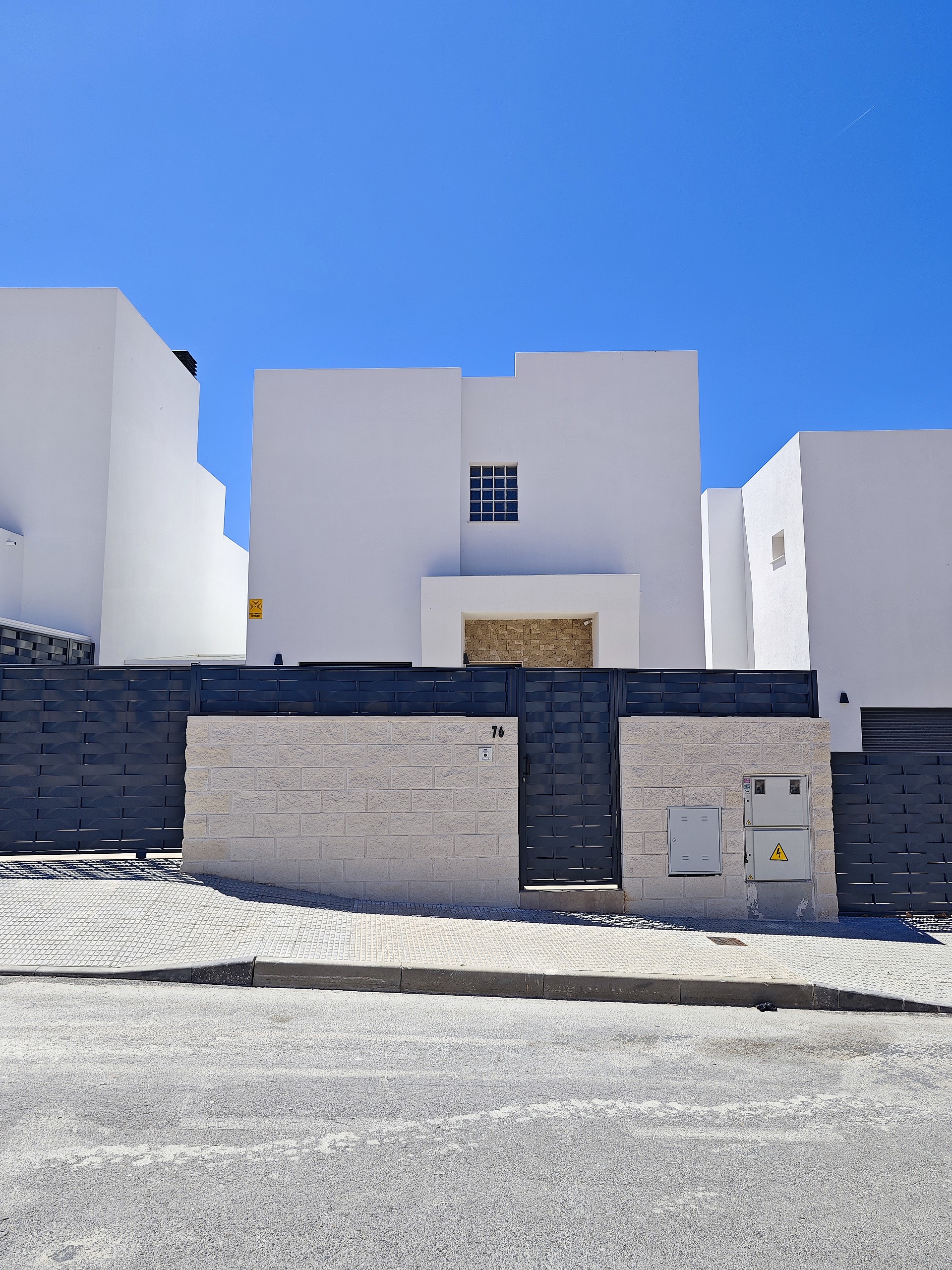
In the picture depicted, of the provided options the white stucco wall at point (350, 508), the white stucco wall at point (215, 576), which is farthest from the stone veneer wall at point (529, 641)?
the white stucco wall at point (215, 576)

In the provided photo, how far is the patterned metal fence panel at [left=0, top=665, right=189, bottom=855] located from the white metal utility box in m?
5.78

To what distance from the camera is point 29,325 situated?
1600 centimetres

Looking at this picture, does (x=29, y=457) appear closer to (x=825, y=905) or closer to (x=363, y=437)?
(x=363, y=437)

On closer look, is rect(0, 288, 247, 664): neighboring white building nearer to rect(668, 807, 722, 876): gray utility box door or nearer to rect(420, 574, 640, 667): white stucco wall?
rect(420, 574, 640, 667): white stucco wall

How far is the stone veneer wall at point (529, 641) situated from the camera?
1667cm

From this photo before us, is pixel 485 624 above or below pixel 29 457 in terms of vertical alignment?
below

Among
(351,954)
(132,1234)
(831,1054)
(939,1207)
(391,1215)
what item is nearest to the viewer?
(132,1234)

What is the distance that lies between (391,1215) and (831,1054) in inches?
136

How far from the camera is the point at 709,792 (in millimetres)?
9398

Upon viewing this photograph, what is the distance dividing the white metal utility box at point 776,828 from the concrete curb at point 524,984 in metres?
2.45

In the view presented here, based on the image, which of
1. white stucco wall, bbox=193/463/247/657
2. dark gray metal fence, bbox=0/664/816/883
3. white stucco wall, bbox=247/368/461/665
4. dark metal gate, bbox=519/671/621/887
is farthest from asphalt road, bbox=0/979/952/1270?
white stucco wall, bbox=193/463/247/657


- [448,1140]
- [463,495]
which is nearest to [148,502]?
[463,495]

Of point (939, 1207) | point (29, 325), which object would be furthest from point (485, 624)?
point (939, 1207)

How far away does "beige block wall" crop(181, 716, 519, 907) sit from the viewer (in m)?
8.81
